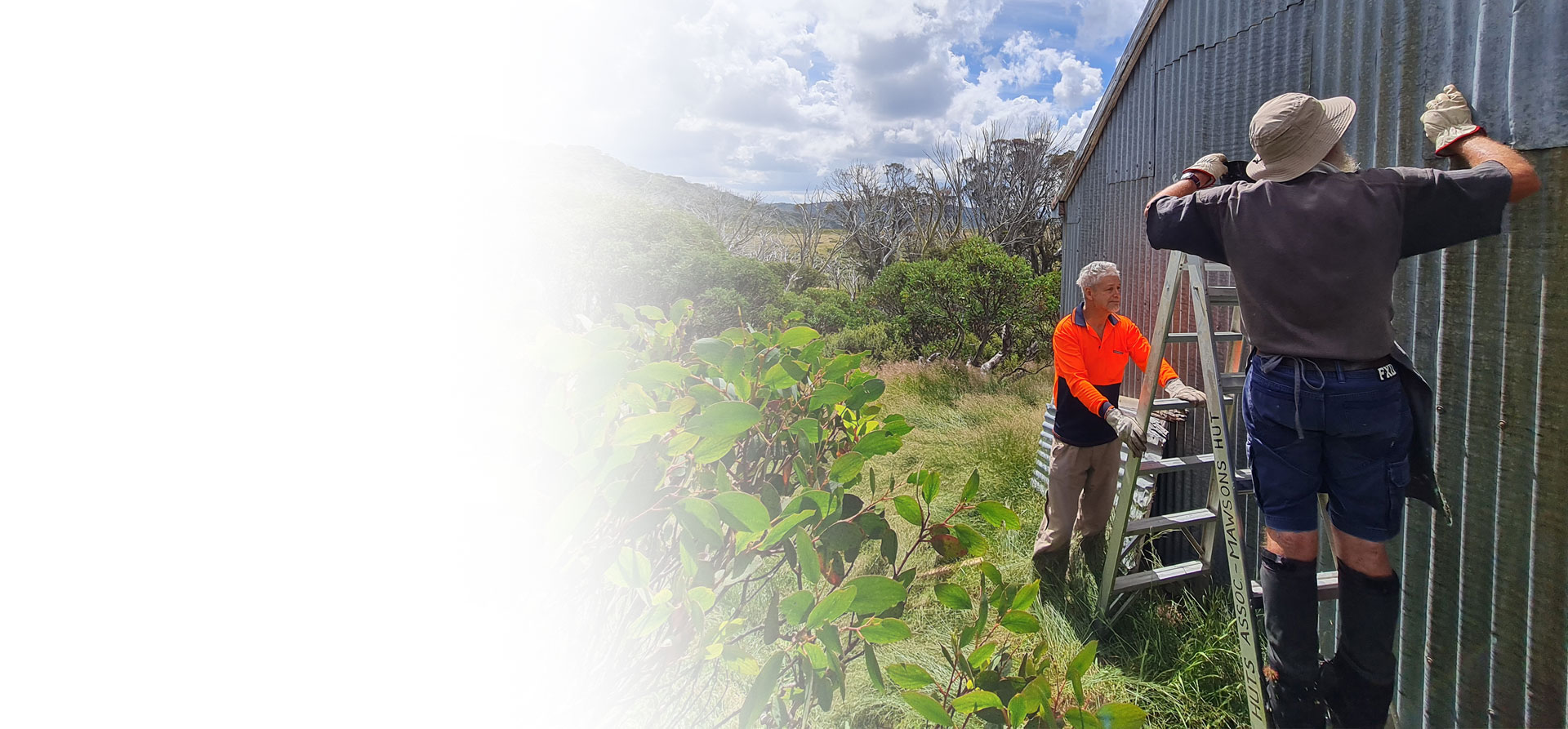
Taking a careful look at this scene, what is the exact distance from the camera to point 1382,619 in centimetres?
184

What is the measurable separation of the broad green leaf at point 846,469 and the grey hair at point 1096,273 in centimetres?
254

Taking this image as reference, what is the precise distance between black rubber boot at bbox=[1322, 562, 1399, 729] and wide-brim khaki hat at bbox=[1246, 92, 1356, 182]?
1122 mm

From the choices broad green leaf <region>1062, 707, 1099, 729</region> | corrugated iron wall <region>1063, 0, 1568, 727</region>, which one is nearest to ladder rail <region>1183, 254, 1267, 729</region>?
corrugated iron wall <region>1063, 0, 1568, 727</region>

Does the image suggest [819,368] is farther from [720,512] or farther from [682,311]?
[720,512]

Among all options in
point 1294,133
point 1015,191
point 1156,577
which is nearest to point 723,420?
point 1294,133

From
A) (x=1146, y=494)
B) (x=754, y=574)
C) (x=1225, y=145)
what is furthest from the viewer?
(x=1146, y=494)

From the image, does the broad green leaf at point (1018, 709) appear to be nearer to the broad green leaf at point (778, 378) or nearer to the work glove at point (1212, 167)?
the broad green leaf at point (778, 378)

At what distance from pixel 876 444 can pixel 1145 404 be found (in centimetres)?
207

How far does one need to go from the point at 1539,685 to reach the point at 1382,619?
0.51 meters

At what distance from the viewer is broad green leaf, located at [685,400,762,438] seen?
3.11 ft

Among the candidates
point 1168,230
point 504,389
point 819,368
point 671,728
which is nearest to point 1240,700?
point 1168,230

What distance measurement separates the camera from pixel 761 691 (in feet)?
3.43

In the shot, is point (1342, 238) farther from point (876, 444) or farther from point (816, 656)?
point (816, 656)

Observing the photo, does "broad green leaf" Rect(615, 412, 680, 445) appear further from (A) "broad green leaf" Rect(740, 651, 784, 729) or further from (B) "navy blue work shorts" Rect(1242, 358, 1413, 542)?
(B) "navy blue work shorts" Rect(1242, 358, 1413, 542)
